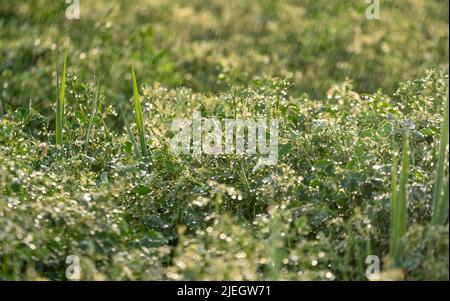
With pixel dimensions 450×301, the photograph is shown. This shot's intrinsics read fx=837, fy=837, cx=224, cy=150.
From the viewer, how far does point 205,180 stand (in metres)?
3.00

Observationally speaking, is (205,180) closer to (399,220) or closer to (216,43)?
(399,220)

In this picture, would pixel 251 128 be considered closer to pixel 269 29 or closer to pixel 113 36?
pixel 113 36

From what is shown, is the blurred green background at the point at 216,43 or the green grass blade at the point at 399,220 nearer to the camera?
the green grass blade at the point at 399,220

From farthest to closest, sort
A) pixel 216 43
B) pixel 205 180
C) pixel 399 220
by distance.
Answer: pixel 216 43
pixel 205 180
pixel 399 220

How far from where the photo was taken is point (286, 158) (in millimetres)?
3119

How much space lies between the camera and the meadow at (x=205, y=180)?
7.64ft

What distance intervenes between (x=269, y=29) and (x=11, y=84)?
2209 millimetres

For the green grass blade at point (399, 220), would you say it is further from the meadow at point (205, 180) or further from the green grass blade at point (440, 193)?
the green grass blade at point (440, 193)

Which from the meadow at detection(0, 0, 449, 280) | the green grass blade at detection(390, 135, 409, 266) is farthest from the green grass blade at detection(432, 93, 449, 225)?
the green grass blade at detection(390, 135, 409, 266)

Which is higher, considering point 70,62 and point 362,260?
point 70,62

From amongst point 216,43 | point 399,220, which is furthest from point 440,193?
point 216,43

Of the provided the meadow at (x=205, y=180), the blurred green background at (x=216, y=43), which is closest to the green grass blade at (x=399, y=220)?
the meadow at (x=205, y=180)
